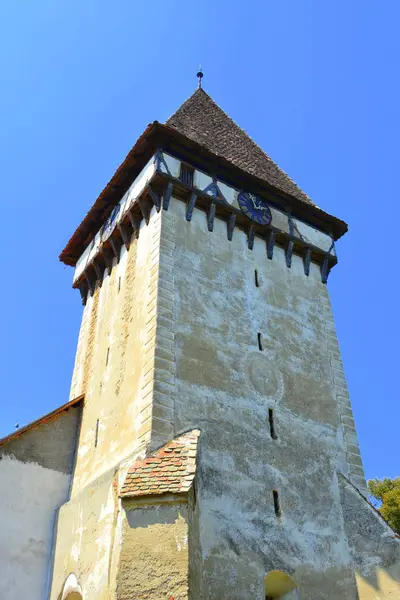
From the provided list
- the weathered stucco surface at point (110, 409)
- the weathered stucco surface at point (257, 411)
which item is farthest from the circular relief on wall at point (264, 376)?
the weathered stucco surface at point (110, 409)

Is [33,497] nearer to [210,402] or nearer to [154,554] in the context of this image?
[210,402]

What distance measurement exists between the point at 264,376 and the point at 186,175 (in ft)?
18.6

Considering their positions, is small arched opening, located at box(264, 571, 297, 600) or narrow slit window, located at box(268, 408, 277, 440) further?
narrow slit window, located at box(268, 408, 277, 440)

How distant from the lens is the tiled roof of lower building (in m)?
9.69

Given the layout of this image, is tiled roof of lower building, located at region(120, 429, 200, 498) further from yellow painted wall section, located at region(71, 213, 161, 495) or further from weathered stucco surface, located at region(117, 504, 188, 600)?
yellow painted wall section, located at region(71, 213, 161, 495)

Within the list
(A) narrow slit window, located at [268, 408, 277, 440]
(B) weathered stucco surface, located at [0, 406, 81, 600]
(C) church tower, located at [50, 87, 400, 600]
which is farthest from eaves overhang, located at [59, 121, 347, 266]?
(A) narrow slit window, located at [268, 408, 277, 440]

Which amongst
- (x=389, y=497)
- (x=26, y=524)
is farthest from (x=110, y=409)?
(x=389, y=497)

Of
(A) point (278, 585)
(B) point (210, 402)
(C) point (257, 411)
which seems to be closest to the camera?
(A) point (278, 585)

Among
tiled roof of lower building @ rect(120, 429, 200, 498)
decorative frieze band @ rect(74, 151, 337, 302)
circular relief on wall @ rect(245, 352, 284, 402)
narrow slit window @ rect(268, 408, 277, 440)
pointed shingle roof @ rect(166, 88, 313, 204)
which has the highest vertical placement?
pointed shingle roof @ rect(166, 88, 313, 204)

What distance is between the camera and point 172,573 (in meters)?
8.89

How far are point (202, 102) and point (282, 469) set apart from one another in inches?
550

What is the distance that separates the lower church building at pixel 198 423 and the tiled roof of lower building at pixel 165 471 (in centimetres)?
3

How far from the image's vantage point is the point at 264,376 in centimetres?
1373

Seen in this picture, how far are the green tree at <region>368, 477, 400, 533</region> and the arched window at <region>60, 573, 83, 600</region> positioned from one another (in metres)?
16.1
